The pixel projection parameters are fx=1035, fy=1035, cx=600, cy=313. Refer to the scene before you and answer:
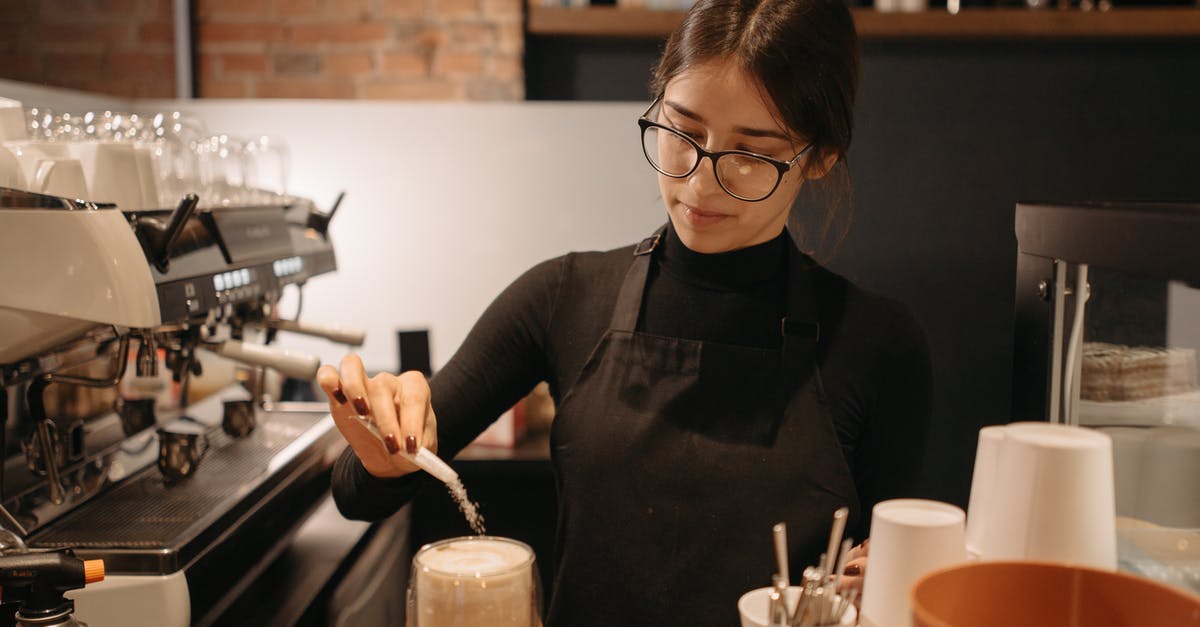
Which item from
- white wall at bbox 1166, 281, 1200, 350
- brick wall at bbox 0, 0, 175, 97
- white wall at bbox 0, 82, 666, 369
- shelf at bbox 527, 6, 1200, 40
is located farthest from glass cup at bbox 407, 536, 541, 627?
brick wall at bbox 0, 0, 175, 97

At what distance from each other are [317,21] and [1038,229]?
2532mm

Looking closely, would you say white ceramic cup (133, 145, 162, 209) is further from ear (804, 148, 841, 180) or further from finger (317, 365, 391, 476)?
ear (804, 148, 841, 180)

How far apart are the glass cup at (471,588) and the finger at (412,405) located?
0.46ft

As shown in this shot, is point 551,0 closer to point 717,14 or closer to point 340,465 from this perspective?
point 717,14

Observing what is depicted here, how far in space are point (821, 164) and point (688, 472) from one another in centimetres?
45

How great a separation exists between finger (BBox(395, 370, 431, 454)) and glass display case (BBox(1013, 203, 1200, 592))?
0.68 meters

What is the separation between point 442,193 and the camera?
9.98 feet

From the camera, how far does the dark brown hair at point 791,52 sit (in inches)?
50.3

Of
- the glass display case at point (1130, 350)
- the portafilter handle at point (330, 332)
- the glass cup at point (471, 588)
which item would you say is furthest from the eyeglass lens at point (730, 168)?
the portafilter handle at point (330, 332)

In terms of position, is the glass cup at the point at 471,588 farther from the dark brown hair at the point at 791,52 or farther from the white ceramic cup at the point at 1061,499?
the dark brown hair at the point at 791,52

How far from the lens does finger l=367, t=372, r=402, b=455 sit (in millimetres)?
1089

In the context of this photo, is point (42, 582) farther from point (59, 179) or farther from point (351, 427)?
point (59, 179)

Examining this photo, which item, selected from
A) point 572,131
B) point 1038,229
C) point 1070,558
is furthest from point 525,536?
point 1070,558

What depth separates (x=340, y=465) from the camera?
136 cm
